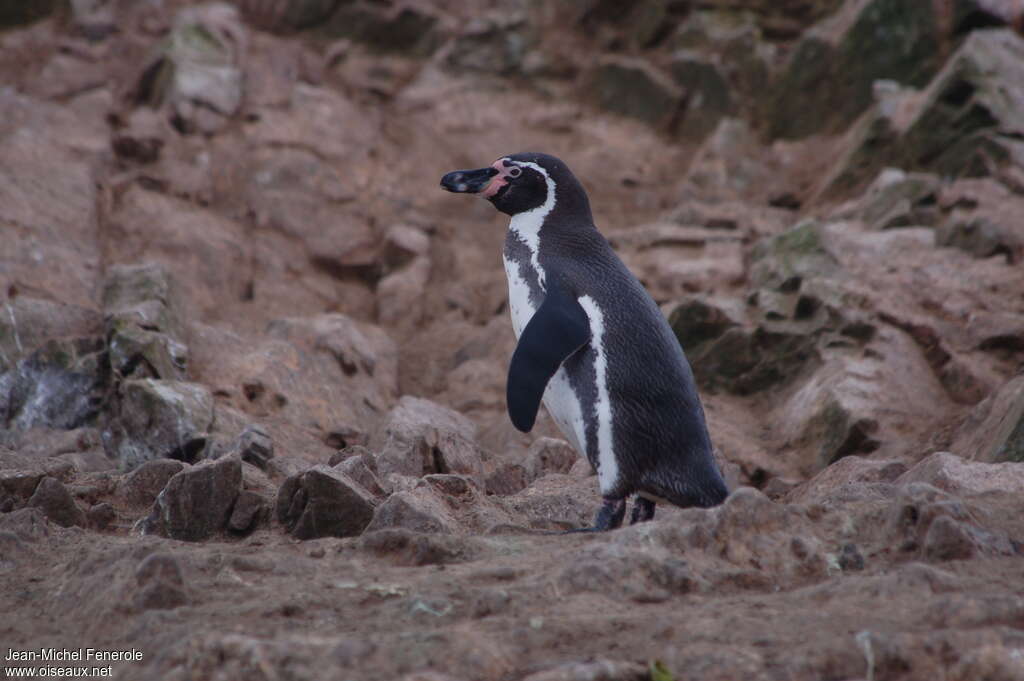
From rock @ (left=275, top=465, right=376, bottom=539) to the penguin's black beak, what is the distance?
6.11 ft

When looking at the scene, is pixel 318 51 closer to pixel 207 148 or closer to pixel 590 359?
pixel 207 148

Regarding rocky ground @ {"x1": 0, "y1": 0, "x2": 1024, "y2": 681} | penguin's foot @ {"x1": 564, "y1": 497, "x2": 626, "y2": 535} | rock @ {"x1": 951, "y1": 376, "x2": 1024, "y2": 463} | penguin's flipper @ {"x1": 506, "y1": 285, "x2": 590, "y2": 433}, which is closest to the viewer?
rocky ground @ {"x1": 0, "y1": 0, "x2": 1024, "y2": 681}

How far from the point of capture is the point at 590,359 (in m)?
4.83

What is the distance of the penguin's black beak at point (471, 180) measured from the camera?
5797 millimetres

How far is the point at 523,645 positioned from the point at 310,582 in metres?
0.78

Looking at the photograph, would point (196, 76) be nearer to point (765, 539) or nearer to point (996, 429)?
point (996, 429)

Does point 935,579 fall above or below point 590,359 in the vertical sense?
above

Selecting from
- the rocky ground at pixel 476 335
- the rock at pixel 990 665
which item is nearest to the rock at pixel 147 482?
the rocky ground at pixel 476 335

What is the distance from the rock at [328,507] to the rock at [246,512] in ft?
0.49

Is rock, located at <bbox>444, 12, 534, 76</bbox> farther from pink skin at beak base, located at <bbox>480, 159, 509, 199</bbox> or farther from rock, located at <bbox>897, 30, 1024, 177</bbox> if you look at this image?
pink skin at beak base, located at <bbox>480, 159, 509, 199</bbox>

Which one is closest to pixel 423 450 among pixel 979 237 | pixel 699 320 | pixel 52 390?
pixel 52 390

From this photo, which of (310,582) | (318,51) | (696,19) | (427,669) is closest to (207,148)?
(318,51)

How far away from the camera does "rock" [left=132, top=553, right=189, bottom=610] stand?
10.9 ft

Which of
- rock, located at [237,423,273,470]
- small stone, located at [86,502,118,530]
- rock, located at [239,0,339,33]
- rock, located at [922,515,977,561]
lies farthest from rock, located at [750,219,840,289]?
rock, located at [239,0,339,33]
